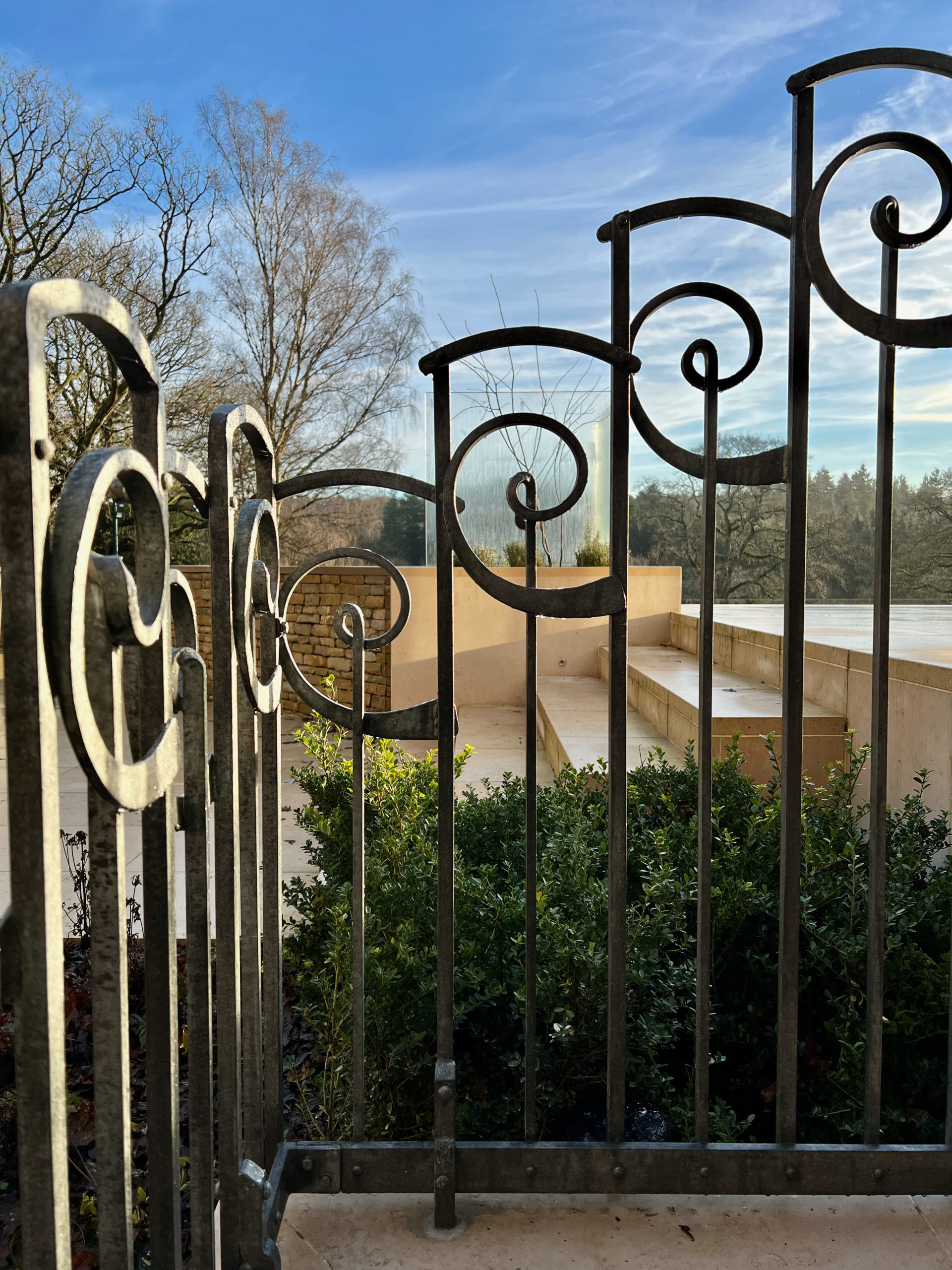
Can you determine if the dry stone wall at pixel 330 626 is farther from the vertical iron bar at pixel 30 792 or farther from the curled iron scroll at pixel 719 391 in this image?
the vertical iron bar at pixel 30 792

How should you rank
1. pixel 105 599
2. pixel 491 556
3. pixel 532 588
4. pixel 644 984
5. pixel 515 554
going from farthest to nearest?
1. pixel 491 556
2. pixel 515 554
3. pixel 644 984
4. pixel 532 588
5. pixel 105 599

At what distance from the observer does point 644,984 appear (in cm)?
156

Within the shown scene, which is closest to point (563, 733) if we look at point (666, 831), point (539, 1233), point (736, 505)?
point (666, 831)

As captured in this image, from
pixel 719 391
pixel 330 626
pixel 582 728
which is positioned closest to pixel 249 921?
pixel 719 391

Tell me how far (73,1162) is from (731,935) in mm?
1373

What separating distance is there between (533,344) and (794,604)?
18.7 inches

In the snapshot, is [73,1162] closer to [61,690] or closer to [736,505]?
[61,690]

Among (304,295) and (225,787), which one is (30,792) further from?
(304,295)

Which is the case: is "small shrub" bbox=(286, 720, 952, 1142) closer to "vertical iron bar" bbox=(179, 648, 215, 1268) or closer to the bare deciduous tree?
"vertical iron bar" bbox=(179, 648, 215, 1268)

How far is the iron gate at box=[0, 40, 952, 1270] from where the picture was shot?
649 millimetres

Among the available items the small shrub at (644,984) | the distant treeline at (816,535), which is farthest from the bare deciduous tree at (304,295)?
the small shrub at (644,984)

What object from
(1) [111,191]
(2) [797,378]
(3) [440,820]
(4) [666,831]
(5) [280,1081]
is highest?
(1) [111,191]

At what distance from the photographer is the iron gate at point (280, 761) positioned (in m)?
0.65

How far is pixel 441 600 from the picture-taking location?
47.9 inches
